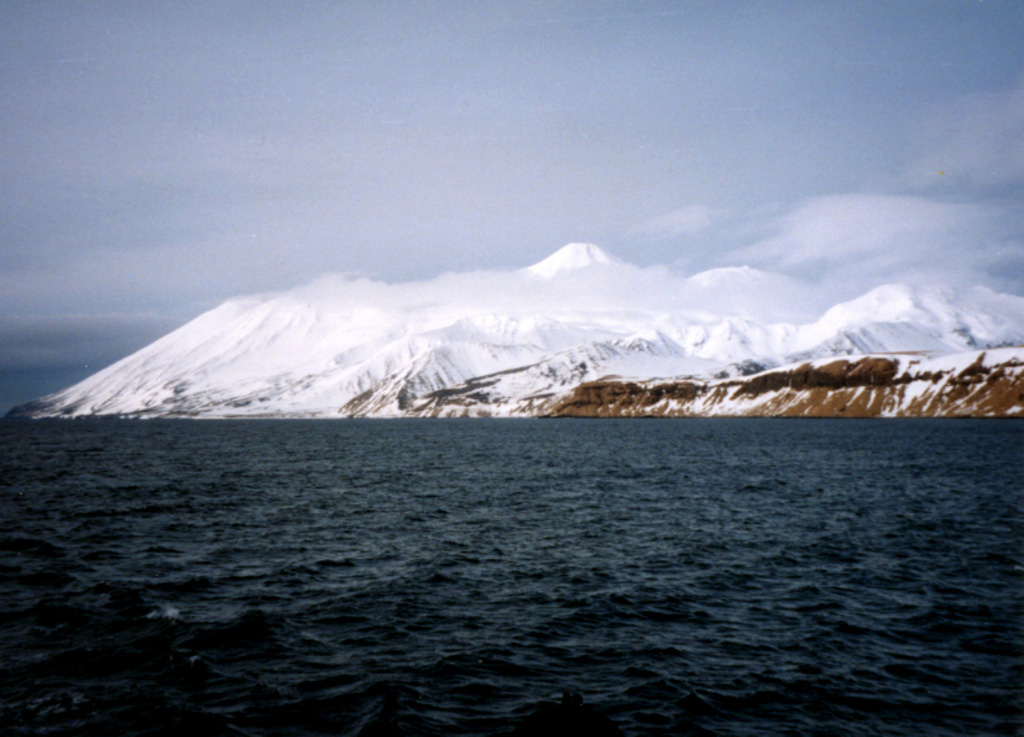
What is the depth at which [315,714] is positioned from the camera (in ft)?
62.6

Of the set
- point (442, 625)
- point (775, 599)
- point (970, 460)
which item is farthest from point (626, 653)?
point (970, 460)

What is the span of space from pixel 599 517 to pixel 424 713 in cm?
3207

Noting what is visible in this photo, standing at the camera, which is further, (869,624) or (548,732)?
(869,624)

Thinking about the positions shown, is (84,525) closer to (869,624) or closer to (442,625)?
(442,625)

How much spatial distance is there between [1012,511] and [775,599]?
3343 cm

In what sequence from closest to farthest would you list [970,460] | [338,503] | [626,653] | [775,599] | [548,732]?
[548,732], [626,653], [775,599], [338,503], [970,460]

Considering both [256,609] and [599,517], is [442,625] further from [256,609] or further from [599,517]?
[599,517]

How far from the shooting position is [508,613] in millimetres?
27969

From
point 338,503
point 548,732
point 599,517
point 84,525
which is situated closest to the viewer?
point 548,732

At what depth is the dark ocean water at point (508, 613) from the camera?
1961cm

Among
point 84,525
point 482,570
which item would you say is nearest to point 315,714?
A: point 482,570

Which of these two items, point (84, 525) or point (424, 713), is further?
point (84, 525)

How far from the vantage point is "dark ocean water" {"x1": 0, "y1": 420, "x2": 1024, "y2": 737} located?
19609 mm

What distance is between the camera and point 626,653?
942 inches
